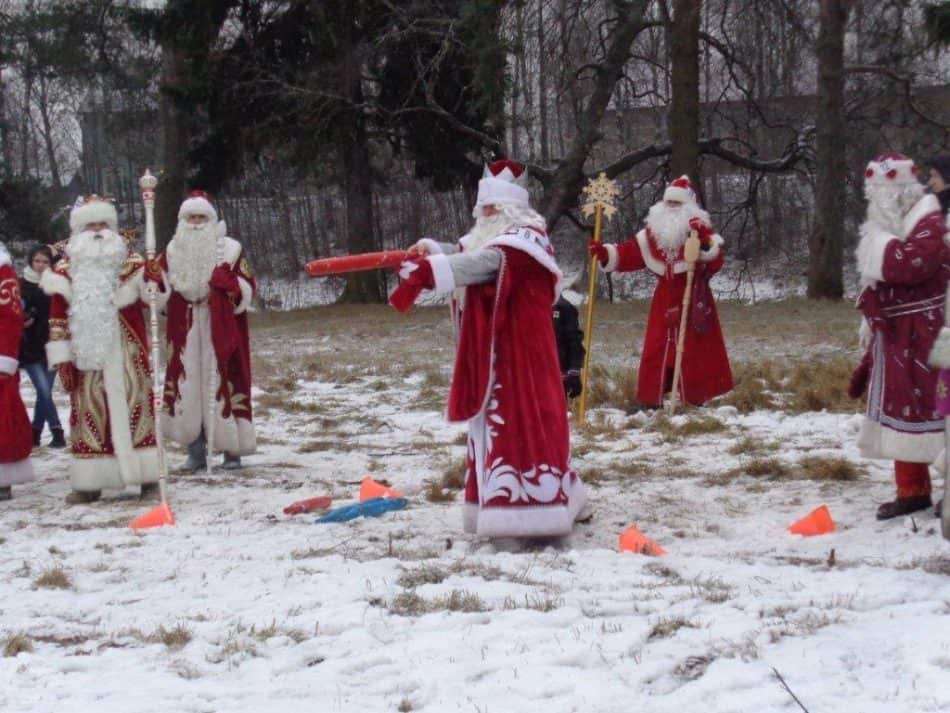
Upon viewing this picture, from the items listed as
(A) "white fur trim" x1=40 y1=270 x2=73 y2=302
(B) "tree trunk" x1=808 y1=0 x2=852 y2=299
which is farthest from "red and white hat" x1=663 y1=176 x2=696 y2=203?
(B) "tree trunk" x1=808 y1=0 x2=852 y2=299

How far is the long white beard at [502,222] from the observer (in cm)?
642

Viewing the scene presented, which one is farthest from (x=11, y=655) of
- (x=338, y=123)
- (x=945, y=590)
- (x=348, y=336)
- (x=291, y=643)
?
(x=338, y=123)

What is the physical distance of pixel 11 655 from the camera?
477 centimetres

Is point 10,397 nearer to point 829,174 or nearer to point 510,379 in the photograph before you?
point 510,379

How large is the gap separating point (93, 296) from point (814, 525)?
470 cm

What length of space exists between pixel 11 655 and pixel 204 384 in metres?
4.33

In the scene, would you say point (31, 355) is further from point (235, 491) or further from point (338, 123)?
point (338, 123)

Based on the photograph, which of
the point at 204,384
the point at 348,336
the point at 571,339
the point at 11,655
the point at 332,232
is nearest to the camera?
the point at 11,655

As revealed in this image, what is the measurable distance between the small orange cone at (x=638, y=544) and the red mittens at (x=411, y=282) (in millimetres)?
1597

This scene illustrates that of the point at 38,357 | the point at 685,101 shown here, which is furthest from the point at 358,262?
the point at 685,101

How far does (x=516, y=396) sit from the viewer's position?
246 inches

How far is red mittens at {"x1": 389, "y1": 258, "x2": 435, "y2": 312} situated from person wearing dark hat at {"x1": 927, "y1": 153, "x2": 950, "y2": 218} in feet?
8.32

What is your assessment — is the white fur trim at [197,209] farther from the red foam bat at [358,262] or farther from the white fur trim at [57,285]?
the red foam bat at [358,262]

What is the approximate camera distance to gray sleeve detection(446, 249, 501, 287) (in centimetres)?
603
